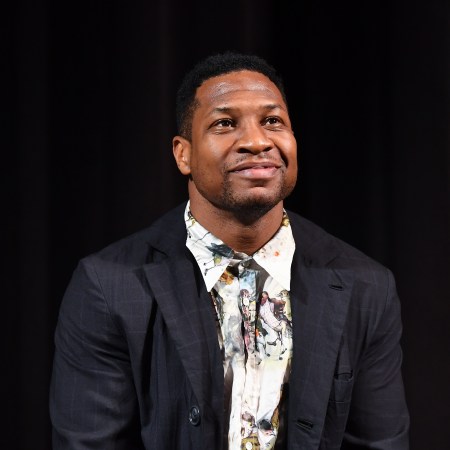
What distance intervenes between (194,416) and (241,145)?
0.43 metres

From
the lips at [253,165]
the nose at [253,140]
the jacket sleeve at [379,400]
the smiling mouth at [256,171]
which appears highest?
the nose at [253,140]

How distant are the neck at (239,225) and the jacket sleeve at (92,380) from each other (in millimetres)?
206

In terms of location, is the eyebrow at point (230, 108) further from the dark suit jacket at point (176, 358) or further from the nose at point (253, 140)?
the dark suit jacket at point (176, 358)

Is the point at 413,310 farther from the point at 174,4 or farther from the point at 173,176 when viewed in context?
the point at 174,4

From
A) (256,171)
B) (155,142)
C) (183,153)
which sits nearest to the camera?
(256,171)

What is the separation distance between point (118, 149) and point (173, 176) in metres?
0.14

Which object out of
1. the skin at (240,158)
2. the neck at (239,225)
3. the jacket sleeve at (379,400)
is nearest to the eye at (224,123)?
the skin at (240,158)

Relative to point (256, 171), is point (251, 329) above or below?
below

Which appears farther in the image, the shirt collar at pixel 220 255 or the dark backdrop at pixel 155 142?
the dark backdrop at pixel 155 142

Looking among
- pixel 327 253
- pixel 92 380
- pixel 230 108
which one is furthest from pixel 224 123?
pixel 92 380

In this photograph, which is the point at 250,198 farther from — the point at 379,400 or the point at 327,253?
the point at 379,400

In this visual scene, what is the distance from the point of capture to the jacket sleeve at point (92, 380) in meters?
1.33

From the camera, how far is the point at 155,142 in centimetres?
181

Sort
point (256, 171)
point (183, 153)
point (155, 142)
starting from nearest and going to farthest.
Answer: point (256, 171), point (183, 153), point (155, 142)
